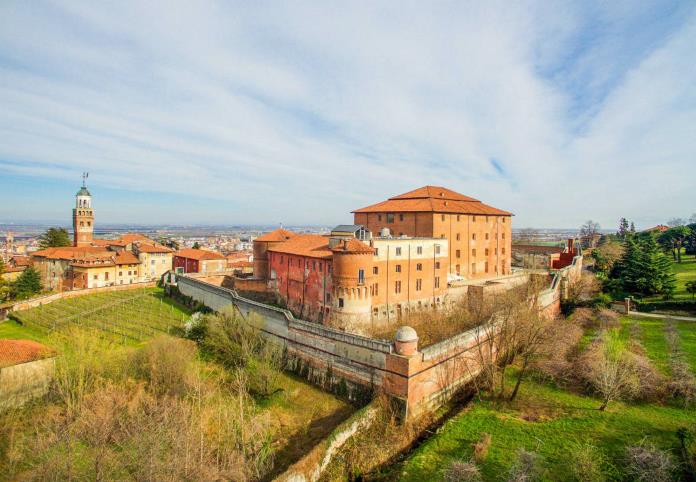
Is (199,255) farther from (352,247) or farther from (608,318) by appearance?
(608,318)

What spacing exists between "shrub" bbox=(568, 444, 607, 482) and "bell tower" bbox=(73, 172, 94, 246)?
76.3 metres

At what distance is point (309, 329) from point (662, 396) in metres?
19.3

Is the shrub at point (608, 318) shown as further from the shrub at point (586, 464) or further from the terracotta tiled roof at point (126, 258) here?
the terracotta tiled roof at point (126, 258)

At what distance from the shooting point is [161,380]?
19734 millimetres

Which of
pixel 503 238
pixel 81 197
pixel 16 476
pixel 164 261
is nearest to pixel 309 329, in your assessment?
pixel 16 476

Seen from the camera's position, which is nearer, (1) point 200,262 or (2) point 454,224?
(2) point 454,224

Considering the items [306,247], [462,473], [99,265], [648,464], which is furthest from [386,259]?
[99,265]

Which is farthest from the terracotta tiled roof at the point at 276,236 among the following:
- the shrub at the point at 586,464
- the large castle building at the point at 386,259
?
the shrub at the point at 586,464

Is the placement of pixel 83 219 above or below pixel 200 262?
above

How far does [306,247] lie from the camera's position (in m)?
Result: 35.8

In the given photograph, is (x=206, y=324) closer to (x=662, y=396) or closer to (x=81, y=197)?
(x=662, y=396)

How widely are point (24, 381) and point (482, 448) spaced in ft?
71.9

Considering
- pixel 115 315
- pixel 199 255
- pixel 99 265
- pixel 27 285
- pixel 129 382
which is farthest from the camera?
pixel 199 255

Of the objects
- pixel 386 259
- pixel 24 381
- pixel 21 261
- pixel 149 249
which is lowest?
pixel 24 381
